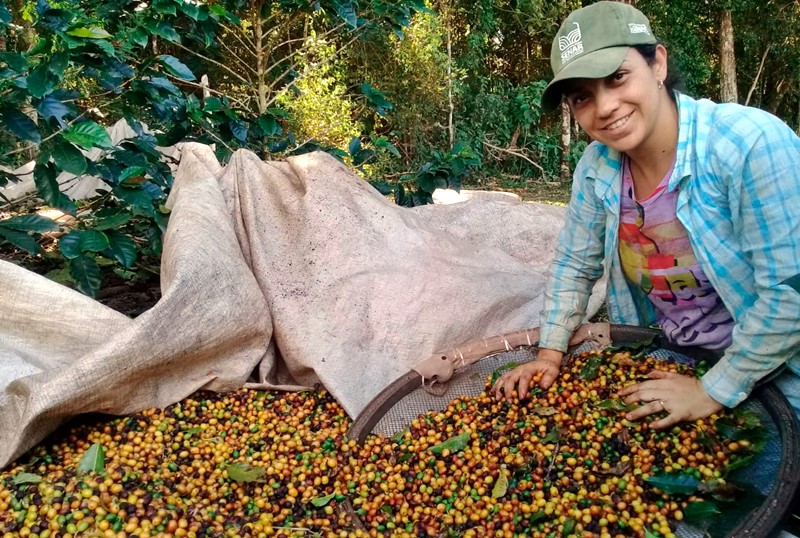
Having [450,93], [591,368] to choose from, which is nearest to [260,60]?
[591,368]

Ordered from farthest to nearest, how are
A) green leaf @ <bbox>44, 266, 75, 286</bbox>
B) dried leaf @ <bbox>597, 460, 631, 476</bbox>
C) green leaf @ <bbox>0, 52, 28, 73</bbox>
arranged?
green leaf @ <bbox>44, 266, 75, 286</bbox> < green leaf @ <bbox>0, 52, 28, 73</bbox> < dried leaf @ <bbox>597, 460, 631, 476</bbox>

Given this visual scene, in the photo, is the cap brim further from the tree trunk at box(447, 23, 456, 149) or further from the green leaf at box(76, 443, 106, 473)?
the tree trunk at box(447, 23, 456, 149)

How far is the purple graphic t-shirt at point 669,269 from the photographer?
5.93 feet

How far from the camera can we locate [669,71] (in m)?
1.79

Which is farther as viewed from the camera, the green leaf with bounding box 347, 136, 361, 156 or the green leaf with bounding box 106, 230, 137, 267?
the green leaf with bounding box 347, 136, 361, 156

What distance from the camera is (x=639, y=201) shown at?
1851 millimetres

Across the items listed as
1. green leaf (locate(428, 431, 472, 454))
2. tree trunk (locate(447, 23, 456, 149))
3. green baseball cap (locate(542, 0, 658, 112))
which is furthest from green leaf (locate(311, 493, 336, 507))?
tree trunk (locate(447, 23, 456, 149))

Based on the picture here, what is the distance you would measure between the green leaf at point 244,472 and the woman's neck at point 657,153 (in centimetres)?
133

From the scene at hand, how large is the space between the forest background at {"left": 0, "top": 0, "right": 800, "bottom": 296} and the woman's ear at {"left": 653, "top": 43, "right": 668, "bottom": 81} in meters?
0.30

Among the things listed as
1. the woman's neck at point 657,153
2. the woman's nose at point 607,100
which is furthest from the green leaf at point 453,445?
the woman's nose at point 607,100

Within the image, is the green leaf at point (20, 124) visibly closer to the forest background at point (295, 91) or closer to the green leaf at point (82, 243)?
the forest background at point (295, 91)

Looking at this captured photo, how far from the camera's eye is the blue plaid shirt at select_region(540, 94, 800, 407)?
1527 mm

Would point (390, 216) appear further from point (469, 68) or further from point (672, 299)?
point (469, 68)

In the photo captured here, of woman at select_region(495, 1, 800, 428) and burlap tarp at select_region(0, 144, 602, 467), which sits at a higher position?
woman at select_region(495, 1, 800, 428)
